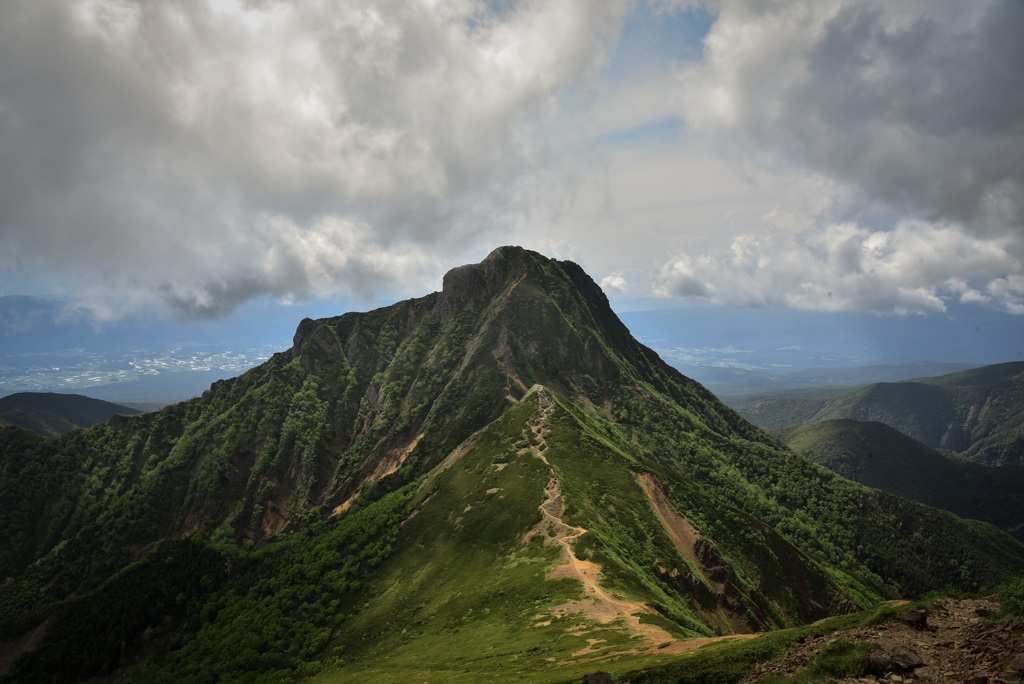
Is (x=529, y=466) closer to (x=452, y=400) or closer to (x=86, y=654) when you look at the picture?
(x=452, y=400)

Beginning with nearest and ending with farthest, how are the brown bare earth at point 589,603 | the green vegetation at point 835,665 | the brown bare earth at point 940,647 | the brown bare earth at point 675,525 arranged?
the brown bare earth at point 940,647 → the green vegetation at point 835,665 → the brown bare earth at point 589,603 → the brown bare earth at point 675,525

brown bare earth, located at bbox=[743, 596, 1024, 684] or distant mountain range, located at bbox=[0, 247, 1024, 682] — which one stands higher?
brown bare earth, located at bbox=[743, 596, 1024, 684]

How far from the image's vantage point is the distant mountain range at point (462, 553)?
73688 mm

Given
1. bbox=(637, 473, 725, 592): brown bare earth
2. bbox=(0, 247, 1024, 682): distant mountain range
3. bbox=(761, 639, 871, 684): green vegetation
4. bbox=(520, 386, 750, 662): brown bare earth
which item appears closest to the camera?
bbox=(761, 639, 871, 684): green vegetation

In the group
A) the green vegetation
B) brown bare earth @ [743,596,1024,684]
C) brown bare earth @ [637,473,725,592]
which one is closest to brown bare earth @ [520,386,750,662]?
brown bare earth @ [637,473,725,592]

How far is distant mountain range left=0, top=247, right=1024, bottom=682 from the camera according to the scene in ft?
242

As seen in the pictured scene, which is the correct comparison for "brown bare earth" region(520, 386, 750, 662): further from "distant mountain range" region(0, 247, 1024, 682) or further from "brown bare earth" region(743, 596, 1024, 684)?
"brown bare earth" region(743, 596, 1024, 684)

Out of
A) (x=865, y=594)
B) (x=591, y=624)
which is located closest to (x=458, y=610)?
(x=591, y=624)

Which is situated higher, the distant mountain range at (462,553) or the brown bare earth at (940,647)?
the brown bare earth at (940,647)

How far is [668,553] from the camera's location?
97.2 metres

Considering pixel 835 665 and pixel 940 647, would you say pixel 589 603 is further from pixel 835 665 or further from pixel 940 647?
pixel 940 647

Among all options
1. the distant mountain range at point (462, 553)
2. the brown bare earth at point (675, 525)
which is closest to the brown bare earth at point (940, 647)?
the distant mountain range at point (462, 553)

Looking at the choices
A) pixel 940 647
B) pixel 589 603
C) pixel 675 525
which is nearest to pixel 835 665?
pixel 940 647

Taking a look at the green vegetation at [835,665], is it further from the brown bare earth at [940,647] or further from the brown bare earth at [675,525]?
the brown bare earth at [675,525]
